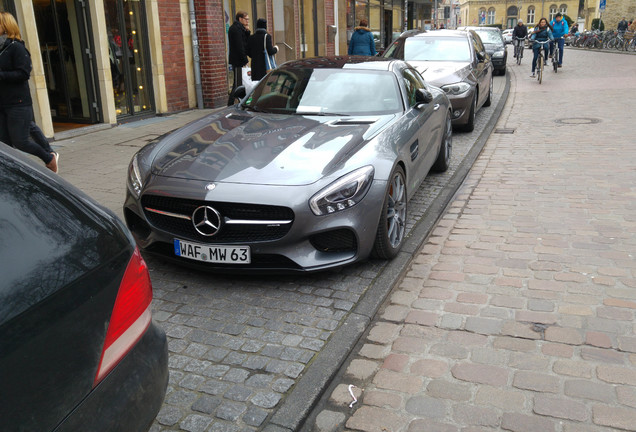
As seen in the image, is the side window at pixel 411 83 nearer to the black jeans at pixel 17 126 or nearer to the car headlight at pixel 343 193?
the car headlight at pixel 343 193

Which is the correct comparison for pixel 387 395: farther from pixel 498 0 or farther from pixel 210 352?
pixel 498 0

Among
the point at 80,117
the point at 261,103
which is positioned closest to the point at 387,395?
the point at 261,103

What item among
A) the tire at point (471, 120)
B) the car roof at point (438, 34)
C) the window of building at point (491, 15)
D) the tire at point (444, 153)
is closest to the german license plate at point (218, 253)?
the tire at point (444, 153)

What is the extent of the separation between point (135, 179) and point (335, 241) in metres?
1.60

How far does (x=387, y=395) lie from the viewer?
9.50 feet

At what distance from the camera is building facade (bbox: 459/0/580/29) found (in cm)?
10612

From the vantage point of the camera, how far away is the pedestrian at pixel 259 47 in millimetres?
10688

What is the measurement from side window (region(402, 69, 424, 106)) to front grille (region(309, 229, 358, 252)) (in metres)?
2.17

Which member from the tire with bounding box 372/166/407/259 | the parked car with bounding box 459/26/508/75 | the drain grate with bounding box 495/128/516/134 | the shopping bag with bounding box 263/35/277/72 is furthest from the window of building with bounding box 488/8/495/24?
the tire with bounding box 372/166/407/259

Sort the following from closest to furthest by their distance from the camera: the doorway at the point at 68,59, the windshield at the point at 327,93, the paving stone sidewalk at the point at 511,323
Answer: the paving stone sidewalk at the point at 511,323
the windshield at the point at 327,93
the doorway at the point at 68,59

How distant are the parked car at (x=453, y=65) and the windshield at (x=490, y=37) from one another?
9985 millimetres

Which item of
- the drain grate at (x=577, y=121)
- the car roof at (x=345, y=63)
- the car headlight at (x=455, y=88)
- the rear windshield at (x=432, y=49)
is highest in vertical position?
the car roof at (x=345, y=63)

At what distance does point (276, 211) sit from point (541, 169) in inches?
184

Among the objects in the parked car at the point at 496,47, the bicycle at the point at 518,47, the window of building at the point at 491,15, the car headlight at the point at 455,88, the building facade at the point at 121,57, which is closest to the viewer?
the car headlight at the point at 455,88
